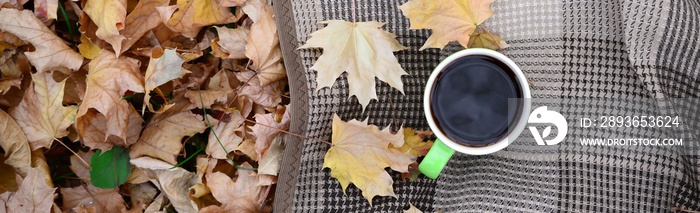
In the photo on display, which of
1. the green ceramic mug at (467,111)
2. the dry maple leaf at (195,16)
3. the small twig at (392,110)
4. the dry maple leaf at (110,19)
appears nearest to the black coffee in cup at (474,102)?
the green ceramic mug at (467,111)

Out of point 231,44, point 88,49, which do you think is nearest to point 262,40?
point 231,44

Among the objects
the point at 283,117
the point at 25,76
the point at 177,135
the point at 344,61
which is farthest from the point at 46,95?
the point at 344,61

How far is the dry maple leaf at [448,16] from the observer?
2.56 ft

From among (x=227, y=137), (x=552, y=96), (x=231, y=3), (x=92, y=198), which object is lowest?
(x=92, y=198)

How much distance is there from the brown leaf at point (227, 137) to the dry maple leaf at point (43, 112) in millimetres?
218

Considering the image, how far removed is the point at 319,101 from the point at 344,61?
0.24 feet

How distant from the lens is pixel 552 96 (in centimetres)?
82

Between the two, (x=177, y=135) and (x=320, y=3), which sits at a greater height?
(x=320, y=3)

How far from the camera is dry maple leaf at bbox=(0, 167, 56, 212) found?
876mm

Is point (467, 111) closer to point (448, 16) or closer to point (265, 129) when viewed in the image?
point (448, 16)

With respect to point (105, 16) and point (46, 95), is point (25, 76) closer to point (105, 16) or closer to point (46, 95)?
point (46, 95)

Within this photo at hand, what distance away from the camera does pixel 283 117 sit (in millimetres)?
890

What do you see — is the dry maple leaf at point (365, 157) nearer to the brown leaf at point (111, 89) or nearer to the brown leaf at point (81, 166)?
the brown leaf at point (111, 89)

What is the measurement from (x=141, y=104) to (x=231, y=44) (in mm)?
188
